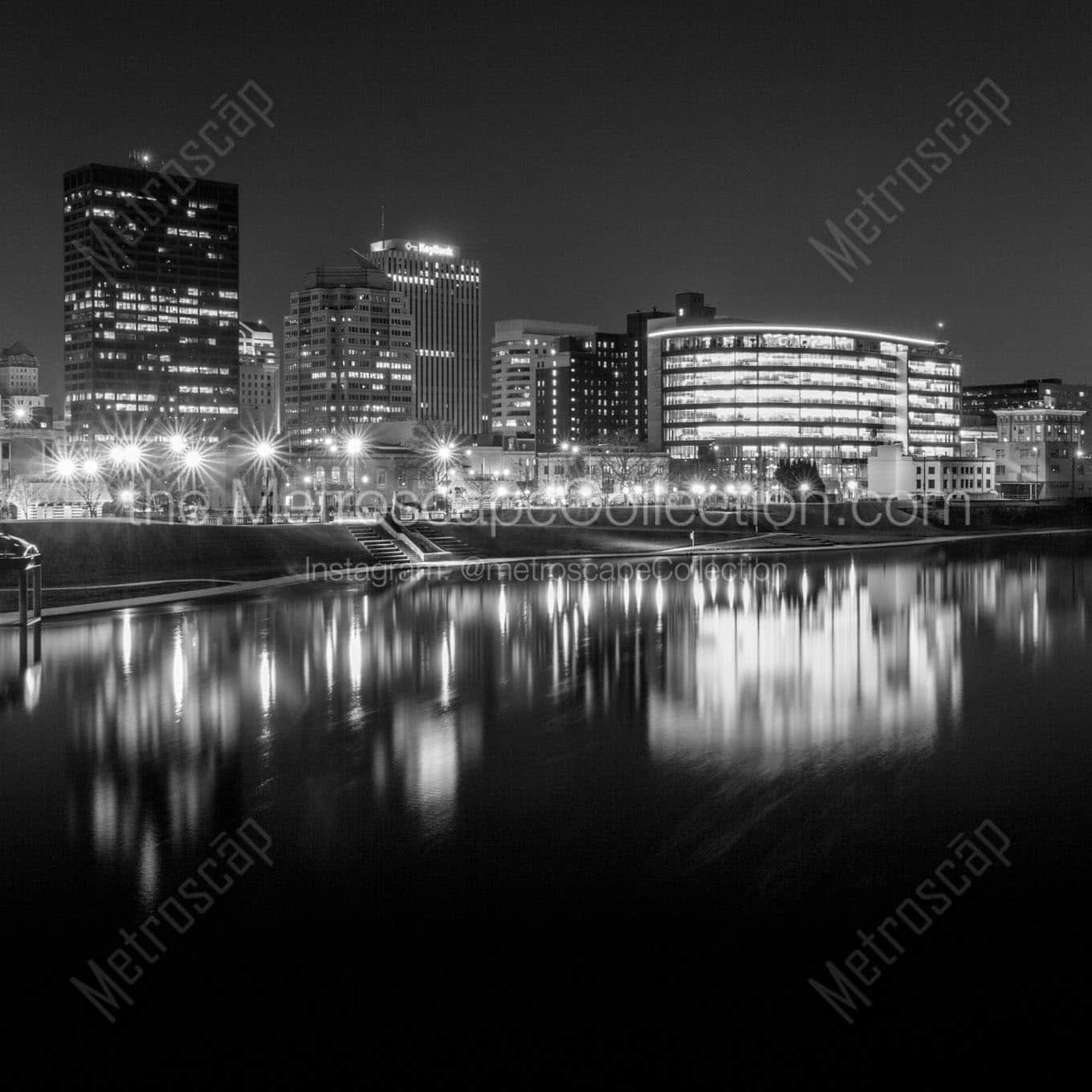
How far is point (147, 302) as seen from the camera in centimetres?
18088

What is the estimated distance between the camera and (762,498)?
11938 centimetres

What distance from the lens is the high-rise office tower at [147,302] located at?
17638 cm

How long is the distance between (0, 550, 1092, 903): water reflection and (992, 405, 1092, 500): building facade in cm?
11509

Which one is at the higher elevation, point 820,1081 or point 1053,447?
point 1053,447

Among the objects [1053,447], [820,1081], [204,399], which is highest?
[204,399]

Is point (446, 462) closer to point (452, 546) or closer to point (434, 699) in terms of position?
point (452, 546)

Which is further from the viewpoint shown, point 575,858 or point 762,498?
point 762,498

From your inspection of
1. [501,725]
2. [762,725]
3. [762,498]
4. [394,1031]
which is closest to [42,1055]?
[394,1031]

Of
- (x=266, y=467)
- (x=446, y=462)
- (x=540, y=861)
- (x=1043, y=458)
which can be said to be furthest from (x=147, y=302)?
(x=540, y=861)

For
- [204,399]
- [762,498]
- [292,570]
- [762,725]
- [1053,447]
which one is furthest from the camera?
[204,399]

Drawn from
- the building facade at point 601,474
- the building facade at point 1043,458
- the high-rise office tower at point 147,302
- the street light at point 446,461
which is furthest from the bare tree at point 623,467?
the high-rise office tower at point 147,302

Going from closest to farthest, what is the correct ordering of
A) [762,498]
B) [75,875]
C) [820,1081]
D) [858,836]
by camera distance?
[820,1081] → [75,875] → [858,836] → [762,498]

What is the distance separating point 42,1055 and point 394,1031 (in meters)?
2.36

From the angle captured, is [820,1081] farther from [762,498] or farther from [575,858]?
[762,498]
